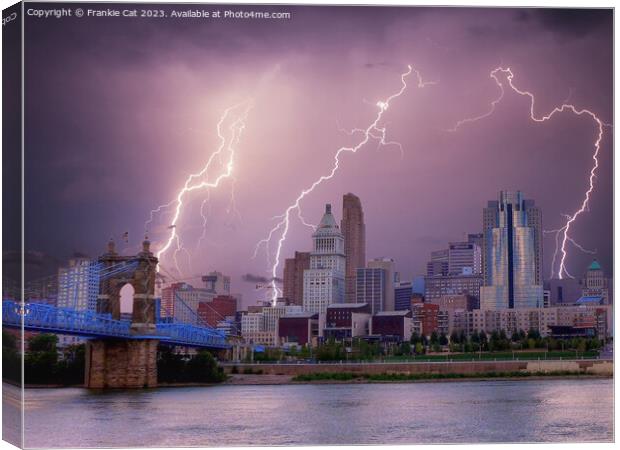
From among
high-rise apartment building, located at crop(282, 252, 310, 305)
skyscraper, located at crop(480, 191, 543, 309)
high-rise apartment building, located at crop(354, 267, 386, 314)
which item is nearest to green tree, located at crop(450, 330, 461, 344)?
skyscraper, located at crop(480, 191, 543, 309)

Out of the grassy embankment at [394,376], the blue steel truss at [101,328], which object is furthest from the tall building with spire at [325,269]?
the blue steel truss at [101,328]

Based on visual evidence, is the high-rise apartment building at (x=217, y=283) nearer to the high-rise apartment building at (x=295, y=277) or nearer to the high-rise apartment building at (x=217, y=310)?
the high-rise apartment building at (x=217, y=310)

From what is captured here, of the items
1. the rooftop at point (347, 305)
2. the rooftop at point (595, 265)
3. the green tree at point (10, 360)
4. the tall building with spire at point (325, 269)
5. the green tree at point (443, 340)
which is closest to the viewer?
the green tree at point (10, 360)

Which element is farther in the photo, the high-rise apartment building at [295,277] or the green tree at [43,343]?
the high-rise apartment building at [295,277]

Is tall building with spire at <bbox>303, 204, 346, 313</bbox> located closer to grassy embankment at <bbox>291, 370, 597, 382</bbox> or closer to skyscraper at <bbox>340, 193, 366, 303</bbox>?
→ skyscraper at <bbox>340, 193, 366, 303</bbox>

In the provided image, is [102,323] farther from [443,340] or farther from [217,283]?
[443,340]

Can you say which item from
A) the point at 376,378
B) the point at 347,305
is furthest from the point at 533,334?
the point at 376,378

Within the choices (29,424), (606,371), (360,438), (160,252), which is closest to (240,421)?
(360,438)
